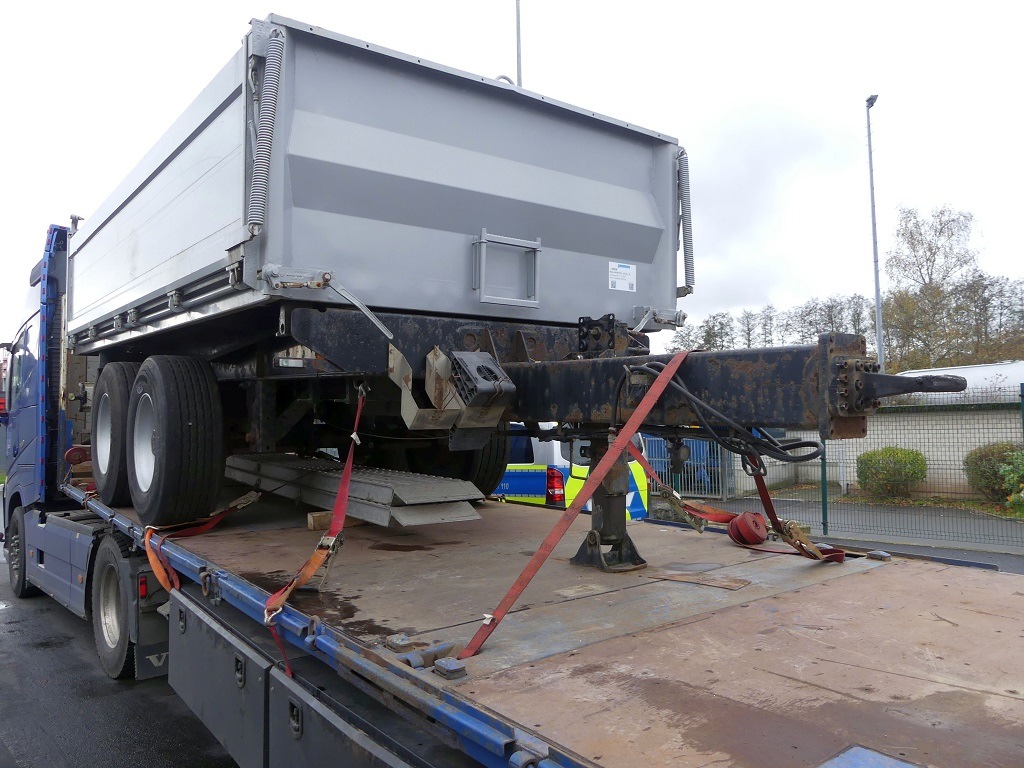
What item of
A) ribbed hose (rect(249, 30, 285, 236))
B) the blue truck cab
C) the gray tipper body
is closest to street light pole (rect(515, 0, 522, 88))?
the gray tipper body

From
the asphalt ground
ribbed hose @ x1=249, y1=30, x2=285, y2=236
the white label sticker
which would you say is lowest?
the asphalt ground

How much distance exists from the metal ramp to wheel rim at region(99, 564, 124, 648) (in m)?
1.27

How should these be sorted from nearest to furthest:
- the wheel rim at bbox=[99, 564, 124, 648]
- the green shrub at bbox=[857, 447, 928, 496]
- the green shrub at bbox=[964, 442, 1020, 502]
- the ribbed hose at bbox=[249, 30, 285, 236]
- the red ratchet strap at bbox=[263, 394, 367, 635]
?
the red ratchet strap at bbox=[263, 394, 367, 635]
the ribbed hose at bbox=[249, 30, 285, 236]
the wheel rim at bbox=[99, 564, 124, 648]
the green shrub at bbox=[857, 447, 928, 496]
the green shrub at bbox=[964, 442, 1020, 502]

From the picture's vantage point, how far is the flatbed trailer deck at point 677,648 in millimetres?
1737

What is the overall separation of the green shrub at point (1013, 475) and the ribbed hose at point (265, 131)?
1267cm

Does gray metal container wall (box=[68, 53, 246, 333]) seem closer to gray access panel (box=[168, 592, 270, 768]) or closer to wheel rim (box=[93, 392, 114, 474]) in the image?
wheel rim (box=[93, 392, 114, 474])

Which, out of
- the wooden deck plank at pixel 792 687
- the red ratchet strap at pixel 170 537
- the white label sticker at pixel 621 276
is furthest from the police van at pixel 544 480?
the wooden deck plank at pixel 792 687

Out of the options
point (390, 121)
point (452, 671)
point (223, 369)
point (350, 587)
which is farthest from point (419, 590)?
point (223, 369)

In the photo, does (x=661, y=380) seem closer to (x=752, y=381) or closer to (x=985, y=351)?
(x=752, y=381)

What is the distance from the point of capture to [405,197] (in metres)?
3.83

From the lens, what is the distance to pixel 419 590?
324 centimetres

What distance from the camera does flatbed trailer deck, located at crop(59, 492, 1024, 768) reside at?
1.74 meters

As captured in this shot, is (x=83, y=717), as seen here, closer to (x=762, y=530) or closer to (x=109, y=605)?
(x=109, y=605)

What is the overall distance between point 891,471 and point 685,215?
27.6 ft
